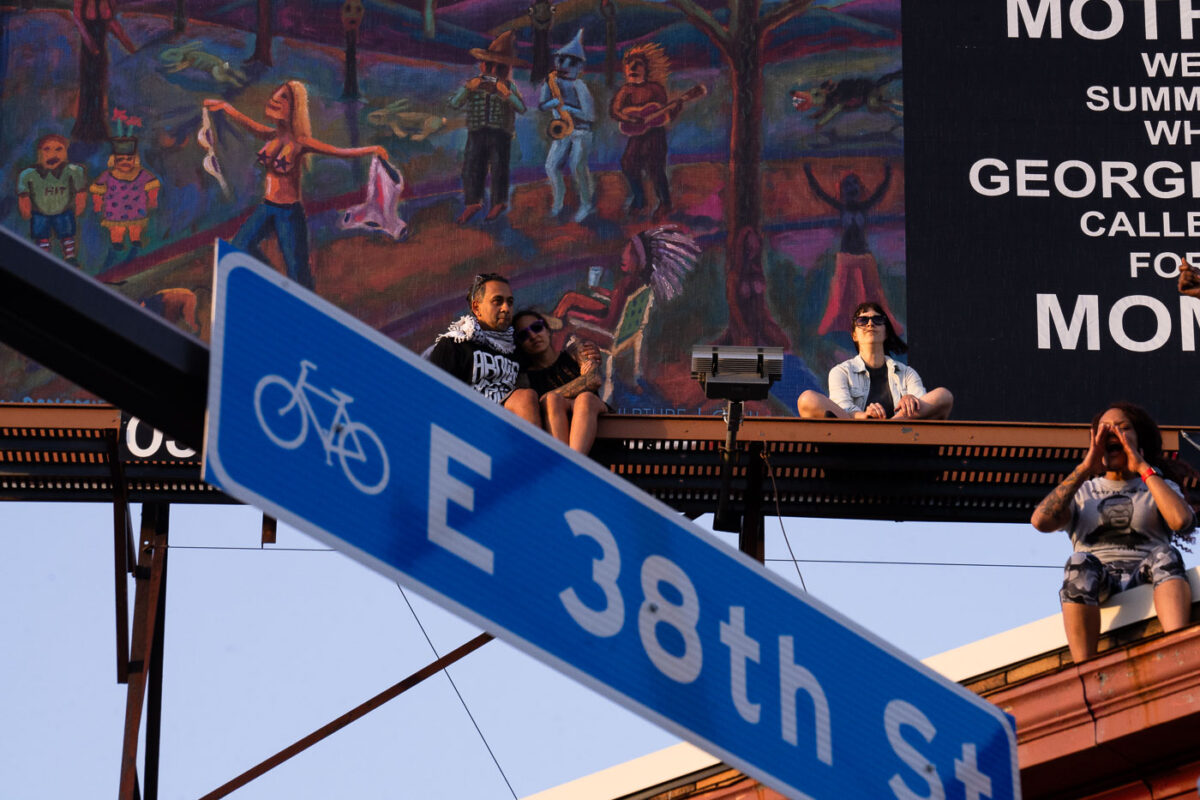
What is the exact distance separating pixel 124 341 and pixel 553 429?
Result: 8.16 meters

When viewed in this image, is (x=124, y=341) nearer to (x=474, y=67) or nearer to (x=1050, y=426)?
(x=1050, y=426)

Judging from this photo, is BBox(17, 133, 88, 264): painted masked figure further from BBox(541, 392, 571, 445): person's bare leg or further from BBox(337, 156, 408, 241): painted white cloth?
BBox(541, 392, 571, 445): person's bare leg

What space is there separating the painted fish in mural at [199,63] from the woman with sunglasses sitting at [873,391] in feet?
18.5

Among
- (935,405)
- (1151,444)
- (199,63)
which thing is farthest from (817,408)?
(199,63)

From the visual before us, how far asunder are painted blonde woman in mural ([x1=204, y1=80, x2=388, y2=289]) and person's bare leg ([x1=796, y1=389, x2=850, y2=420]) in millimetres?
4168

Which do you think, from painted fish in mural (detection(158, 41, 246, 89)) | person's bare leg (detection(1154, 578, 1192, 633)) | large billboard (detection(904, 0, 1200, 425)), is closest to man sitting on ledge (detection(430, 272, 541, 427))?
person's bare leg (detection(1154, 578, 1192, 633))

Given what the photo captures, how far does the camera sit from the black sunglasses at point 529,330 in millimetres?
10555

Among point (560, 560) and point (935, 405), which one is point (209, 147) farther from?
point (560, 560)

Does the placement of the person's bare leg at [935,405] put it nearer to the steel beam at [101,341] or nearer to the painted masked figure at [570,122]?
the painted masked figure at [570,122]

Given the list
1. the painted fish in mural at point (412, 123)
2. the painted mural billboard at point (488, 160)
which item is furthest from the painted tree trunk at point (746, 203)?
the painted fish in mural at point (412, 123)

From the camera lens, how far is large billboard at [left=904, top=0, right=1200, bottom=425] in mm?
12875

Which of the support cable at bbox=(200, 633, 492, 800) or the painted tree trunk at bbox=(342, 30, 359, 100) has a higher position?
the painted tree trunk at bbox=(342, 30, 359, 100)

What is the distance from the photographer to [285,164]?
13.8 meters

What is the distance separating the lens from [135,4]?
14289mm
